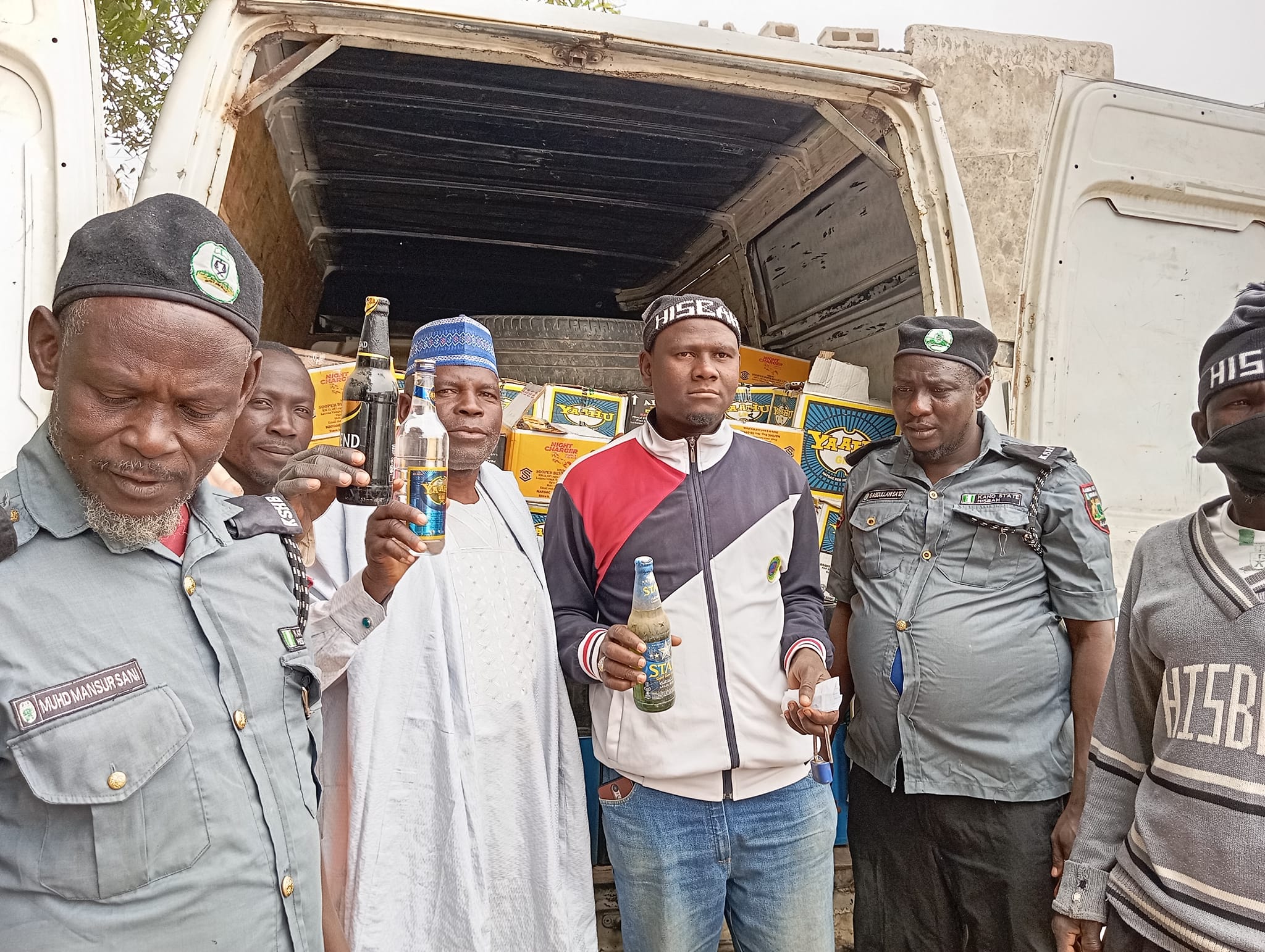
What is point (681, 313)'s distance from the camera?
2348mm

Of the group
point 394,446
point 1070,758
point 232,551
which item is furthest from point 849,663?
point 232,551

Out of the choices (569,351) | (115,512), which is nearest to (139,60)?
(569,351)

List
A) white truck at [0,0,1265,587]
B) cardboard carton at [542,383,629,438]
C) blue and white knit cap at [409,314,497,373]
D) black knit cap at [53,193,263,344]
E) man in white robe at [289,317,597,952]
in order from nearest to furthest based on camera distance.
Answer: black knit cap at [53,193,263,344] < man in white robe at [289,317,597,952] < white truck at [0,0,1265,587] < blue and white knit cap at [409,314,497,373] < cardboard carton at [542,383,629,438]

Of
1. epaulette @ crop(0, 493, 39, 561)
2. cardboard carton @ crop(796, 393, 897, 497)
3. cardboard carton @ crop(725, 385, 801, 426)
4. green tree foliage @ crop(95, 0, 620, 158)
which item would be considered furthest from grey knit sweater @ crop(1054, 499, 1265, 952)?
green tree foliage @ crop(95, 0, 620, 158)

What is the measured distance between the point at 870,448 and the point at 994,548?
1.90 ft

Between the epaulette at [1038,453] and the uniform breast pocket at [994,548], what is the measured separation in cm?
17

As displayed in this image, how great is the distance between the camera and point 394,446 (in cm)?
180

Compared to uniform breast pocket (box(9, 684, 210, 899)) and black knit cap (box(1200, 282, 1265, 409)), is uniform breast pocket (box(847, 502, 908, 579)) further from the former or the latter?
uniform breast pocket (box(9, 684, 210, 899))

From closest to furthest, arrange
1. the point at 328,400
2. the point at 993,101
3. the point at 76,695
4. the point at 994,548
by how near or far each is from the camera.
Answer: the point at 76,695 < the point at 994,548 < the point at 328,400 < the point at 993,101

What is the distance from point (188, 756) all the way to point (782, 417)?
2663 millimetres

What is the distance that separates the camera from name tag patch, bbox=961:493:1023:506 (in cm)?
238

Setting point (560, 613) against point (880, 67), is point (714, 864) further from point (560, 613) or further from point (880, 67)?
point (880, 67)

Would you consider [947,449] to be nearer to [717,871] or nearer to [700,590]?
[700,590]

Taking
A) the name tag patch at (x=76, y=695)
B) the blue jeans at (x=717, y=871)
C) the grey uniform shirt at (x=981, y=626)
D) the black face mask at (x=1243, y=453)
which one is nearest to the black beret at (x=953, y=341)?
the grey uniform shirt at (x=981, y=626)
